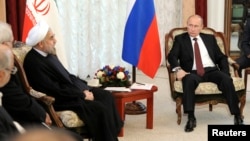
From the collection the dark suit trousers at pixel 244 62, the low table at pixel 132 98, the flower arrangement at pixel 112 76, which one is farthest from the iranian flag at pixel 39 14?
the dark suit trousers at pixel 244 62

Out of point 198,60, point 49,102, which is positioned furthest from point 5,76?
point 198,60

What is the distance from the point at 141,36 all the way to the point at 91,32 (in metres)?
2.40

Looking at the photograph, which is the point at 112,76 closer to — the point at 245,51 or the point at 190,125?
the point at 190,125

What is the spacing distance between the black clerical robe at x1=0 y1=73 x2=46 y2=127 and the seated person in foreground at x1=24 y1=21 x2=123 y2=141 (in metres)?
0.33

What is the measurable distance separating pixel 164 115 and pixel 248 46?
4.54 ft

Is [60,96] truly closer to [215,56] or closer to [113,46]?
[215,56]

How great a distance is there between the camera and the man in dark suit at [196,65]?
4.56 m

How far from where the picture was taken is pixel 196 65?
16.1ft

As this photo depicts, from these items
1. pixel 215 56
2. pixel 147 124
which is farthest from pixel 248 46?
pixel 147 124

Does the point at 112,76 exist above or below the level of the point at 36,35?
below

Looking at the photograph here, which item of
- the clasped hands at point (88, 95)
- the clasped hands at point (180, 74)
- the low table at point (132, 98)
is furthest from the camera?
the clasped hands at point (180, 74)

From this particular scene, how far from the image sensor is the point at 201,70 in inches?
191

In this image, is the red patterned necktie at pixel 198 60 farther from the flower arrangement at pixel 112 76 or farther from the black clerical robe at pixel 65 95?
the black clerical robe at pixel 65 95

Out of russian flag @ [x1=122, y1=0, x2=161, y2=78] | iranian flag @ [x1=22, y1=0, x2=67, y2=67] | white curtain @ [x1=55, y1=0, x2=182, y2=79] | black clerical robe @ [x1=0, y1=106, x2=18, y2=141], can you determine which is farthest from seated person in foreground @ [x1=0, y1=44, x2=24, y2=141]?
white curtain @ [x1=55, y1=0, x2=182, y2=79]
